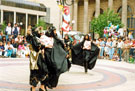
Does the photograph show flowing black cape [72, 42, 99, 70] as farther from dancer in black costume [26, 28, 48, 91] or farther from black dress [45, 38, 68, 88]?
dancer in black costume [26, 28, 48, 91]

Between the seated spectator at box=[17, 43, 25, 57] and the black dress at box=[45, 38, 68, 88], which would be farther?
the seated spectator at box=[17, 43, 25, 57]

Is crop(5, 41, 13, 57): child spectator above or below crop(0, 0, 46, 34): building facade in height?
below

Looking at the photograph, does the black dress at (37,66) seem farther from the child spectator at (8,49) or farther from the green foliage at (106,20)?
the green foliage at (106,20)

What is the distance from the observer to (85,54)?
11914 millimetres

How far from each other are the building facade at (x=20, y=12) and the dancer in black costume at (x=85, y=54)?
57095mm

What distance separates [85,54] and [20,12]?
65.6 m

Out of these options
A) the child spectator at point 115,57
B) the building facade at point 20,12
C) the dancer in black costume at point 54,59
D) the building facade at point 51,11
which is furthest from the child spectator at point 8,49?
the building facade at point 51,11

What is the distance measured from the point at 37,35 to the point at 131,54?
43.7ft

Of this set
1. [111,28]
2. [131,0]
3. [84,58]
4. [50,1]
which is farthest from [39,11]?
[84,58]

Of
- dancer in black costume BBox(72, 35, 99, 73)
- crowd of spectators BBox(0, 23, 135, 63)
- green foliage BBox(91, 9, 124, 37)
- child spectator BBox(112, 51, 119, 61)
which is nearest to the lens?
→ dancer in black costume BBox(72, 35, 99, 73)

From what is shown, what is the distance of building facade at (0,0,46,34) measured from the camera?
70.6 meters

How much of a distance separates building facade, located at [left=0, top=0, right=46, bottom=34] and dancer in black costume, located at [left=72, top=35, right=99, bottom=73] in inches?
2248

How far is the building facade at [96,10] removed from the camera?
53.5 metres

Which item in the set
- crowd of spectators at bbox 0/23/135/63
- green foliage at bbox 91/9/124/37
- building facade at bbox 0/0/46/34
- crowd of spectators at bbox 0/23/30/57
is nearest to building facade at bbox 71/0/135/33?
green foliage at bbox 91/9/124/37
